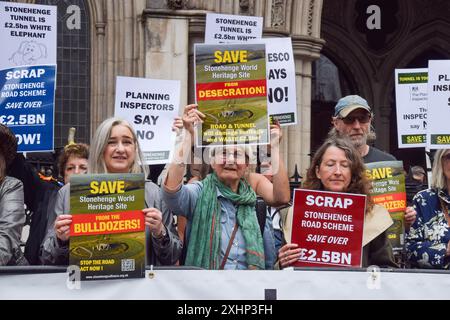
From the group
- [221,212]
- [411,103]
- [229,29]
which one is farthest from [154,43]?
[221,212]

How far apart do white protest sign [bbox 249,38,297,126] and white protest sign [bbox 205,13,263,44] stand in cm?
166

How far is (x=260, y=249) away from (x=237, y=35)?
542 centimetres

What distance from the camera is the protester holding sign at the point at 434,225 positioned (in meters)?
6.62

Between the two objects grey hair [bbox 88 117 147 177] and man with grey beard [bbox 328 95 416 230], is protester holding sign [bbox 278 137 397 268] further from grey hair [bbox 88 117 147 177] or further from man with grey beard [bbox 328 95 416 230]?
man with grey beard [bbox 328 95 416 230]

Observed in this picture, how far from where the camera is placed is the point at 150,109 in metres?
9.73

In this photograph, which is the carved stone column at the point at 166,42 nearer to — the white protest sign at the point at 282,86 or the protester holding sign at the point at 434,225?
the white protest sign at the point at 282,86

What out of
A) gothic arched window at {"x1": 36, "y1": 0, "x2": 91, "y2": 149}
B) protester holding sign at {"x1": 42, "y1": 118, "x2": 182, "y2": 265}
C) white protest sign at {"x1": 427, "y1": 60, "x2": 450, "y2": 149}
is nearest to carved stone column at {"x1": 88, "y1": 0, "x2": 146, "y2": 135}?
gothic arched window at {"x1": 36, "y1": 0, "x2": 91, "y2": 149}

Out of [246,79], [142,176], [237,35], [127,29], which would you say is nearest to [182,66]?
[127,29]

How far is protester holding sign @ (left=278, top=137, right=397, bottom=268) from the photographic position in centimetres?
605

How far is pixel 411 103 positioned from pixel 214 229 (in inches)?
174

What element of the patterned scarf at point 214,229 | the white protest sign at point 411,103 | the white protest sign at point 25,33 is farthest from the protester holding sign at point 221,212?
the white protest sign at point 411,103

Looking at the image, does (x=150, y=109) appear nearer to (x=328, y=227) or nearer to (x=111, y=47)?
(x=328, y=227)

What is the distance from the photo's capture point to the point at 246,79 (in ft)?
22.1
